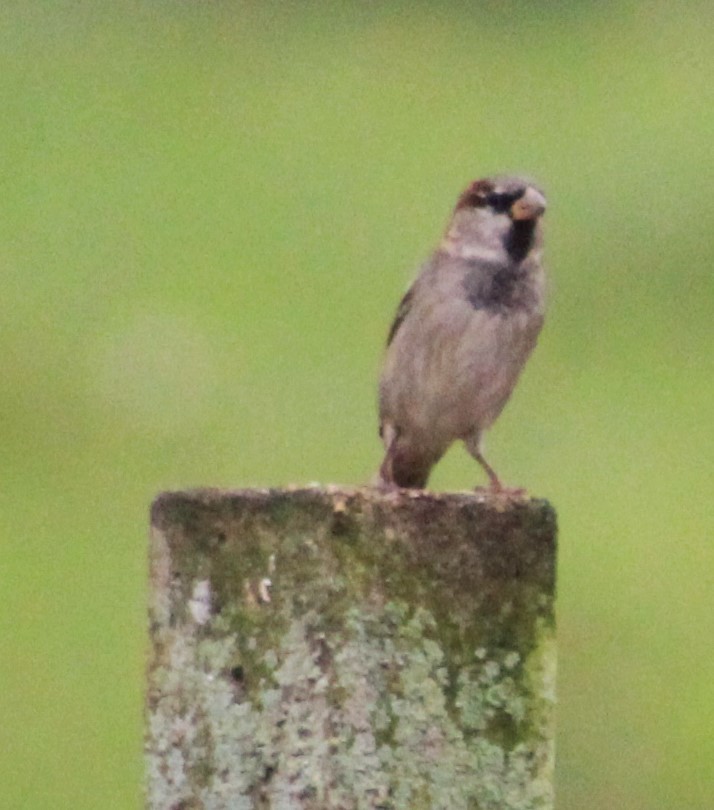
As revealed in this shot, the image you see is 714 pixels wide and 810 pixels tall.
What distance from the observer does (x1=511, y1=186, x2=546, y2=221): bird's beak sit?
438 centimetres

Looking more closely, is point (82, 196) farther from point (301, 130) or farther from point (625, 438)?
point (625, 438)

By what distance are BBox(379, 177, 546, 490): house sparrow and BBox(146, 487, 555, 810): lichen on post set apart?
6.41 feet

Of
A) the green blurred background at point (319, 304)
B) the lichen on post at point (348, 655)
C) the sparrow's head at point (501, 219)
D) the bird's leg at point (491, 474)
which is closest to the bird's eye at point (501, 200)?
the sparrow's head at point (501, 219)

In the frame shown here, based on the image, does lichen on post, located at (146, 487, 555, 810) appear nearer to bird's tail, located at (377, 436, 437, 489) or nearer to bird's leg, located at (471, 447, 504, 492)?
bird's leg, located at (471, 447, 504, 492)

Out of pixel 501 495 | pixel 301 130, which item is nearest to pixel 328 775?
pixel 501 495

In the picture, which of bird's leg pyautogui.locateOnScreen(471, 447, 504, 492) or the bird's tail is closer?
bird's leg pyautogui.locateOnScreen(471, 447, 504, 492)

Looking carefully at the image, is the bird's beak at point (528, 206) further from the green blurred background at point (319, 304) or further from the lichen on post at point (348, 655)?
the lichen on post at point (348, 655)

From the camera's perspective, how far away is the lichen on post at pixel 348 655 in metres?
2.32

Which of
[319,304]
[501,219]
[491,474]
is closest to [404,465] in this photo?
[491,474]

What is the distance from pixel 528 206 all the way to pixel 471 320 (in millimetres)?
236

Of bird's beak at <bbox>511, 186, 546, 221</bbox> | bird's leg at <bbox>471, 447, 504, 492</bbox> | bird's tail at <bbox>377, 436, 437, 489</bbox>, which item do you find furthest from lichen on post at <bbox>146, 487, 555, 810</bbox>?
bird's tail at <bbox>377, 436, 437, 489</bbox>

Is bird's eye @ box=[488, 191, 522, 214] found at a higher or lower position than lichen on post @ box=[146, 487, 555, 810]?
higher

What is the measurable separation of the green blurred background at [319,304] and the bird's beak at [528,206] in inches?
70.5

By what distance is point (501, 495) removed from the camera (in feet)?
8.14
